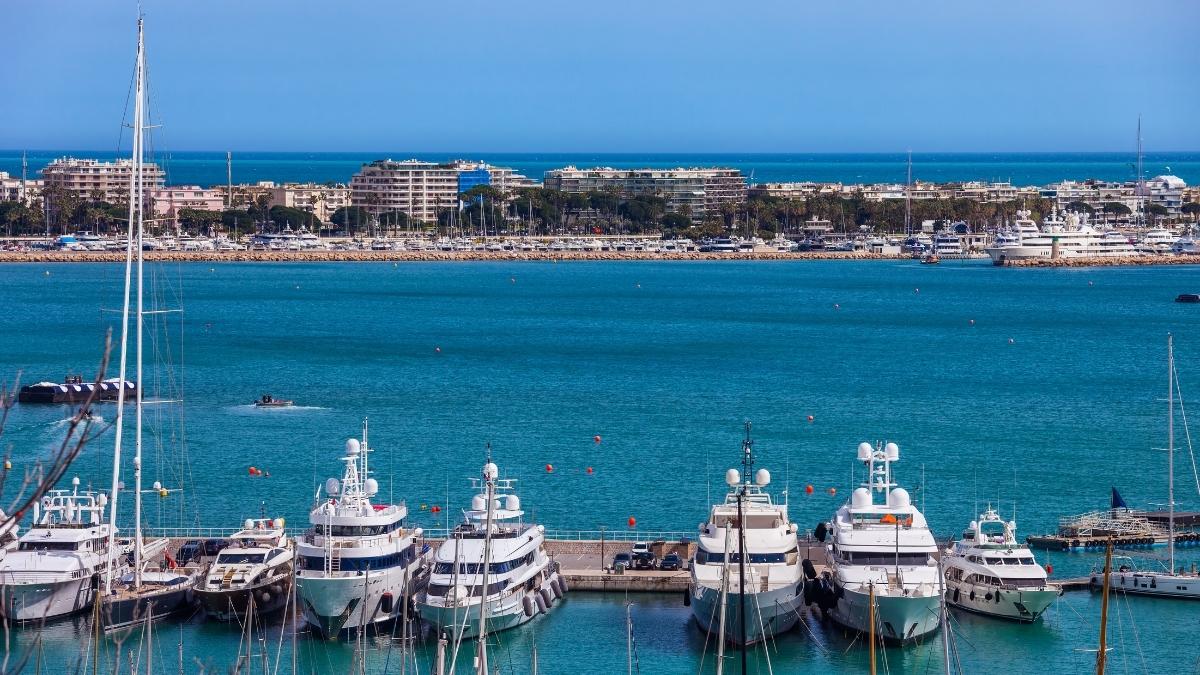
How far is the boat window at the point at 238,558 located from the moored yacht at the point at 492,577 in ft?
7.49

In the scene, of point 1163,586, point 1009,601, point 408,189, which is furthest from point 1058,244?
point 1009,601

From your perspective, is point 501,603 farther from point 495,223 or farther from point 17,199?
point 17,199

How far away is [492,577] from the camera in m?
20.5

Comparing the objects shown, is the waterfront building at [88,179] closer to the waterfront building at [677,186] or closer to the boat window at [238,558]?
the waterfront building at [677,186]

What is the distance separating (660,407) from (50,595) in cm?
2304

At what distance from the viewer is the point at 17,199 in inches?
5118

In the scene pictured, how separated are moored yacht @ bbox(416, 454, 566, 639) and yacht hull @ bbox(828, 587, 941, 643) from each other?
3.84 m

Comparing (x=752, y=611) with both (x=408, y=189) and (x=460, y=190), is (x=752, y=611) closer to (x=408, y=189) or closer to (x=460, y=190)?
(x=408, y=189)

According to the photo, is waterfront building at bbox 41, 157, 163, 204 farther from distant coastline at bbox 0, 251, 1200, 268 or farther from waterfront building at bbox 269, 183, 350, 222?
distant coastline at bbox 0, 251, 1200, 268

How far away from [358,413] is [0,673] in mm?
34363

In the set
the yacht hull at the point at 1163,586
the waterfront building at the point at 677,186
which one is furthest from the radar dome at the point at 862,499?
the waterfront building at the point at 677,186

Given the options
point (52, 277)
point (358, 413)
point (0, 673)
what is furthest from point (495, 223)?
point (0, 673)

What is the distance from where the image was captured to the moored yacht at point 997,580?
21062mm

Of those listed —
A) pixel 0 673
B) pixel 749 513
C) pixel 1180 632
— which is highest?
pixel 0 673
